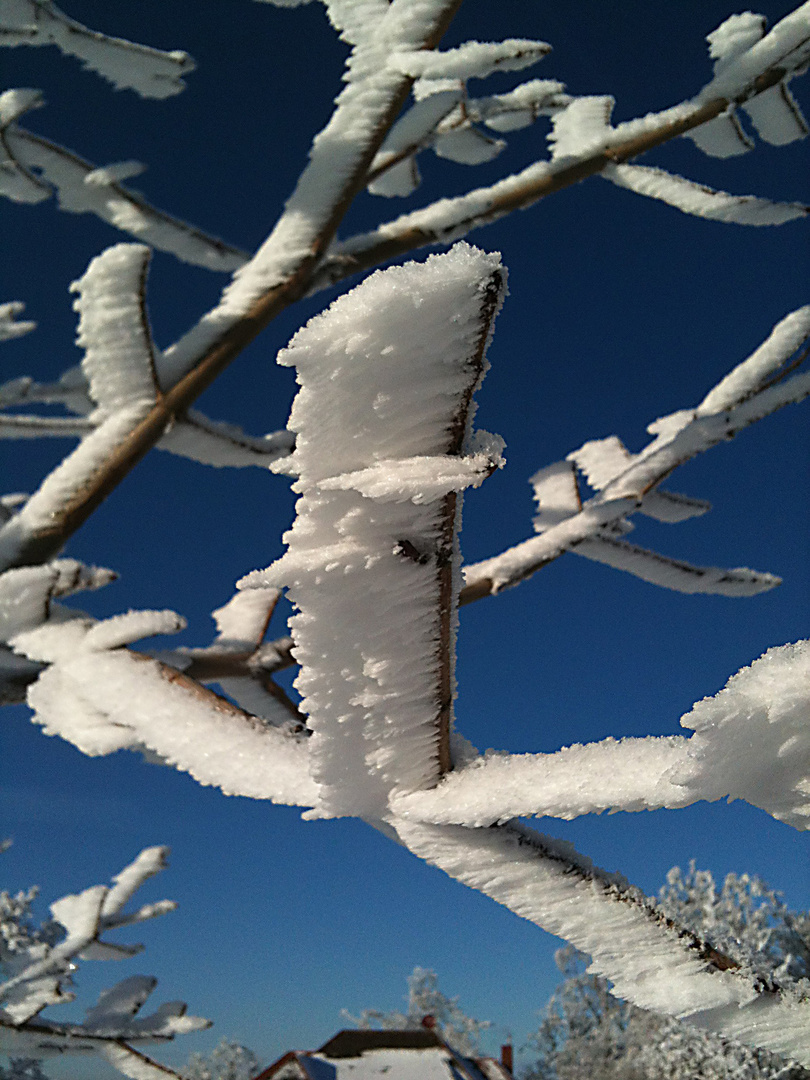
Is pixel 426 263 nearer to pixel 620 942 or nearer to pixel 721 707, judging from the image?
pixel 721 707

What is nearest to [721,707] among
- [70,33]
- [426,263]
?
[426,263]

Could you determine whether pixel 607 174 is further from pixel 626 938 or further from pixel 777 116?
pixel 626 938

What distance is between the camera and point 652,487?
1.13 m

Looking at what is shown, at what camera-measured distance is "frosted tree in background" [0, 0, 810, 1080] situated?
231 mm

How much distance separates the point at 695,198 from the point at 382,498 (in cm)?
101

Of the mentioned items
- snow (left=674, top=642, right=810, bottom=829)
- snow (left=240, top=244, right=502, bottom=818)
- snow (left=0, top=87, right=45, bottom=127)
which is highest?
snow (left=0, top=87, right=45, bottom=127)

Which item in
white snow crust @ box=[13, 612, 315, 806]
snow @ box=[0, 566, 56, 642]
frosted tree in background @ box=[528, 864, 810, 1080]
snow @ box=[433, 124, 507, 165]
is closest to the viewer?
white snow crust @ box=[13, 612, 315, 806]

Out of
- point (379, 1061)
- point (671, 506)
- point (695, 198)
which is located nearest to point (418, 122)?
point (695, 198)

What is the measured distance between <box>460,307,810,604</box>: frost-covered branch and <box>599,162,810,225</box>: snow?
176 millimetres

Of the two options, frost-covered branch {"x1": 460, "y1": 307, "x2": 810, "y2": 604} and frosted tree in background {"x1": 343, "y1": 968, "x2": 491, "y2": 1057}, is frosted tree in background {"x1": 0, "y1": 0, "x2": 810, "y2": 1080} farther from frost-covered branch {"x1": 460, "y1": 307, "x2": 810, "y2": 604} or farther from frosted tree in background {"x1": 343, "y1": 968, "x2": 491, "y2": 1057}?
frosted tree in background {"x1": 343, "y1": 968, "x2": 491, "y2": 1057}

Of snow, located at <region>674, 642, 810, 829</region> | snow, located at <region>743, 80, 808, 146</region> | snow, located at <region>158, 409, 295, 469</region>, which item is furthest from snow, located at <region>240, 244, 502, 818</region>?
snow, located at <region>743, 80, 808, 146</region>

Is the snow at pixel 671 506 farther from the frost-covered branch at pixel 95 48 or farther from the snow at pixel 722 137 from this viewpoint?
the frost-covered branch at pixel 95 48

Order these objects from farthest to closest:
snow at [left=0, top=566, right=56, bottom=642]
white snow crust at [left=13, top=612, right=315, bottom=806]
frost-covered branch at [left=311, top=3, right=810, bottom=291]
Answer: frost-covered branch at [left=311, top=3, right=810, bottom=291] < snow at [left=0, top=566, right=56, bottom=642] < white snow crust at [left=13, top=612, right=315, bottom=806]

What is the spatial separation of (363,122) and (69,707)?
748 mm
